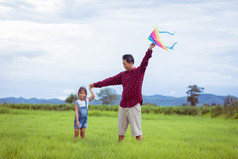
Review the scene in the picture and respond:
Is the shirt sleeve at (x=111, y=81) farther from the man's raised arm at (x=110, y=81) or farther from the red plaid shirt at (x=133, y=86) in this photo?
the red plaid shirt at (x=133, y=86)

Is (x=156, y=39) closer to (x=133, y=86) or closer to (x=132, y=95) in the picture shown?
(x=133, y=86)

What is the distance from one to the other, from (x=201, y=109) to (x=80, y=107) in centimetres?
1405

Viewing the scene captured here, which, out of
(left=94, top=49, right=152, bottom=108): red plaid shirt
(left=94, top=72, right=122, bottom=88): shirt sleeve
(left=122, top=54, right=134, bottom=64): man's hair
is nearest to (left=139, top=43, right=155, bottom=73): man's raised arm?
(left=94, top=49, right=152, bottom=108): red plaid shirt

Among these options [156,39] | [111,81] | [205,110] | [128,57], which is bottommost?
[205,110]

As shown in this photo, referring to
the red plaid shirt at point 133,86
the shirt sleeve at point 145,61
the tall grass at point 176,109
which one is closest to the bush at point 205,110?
the tall grass at point 176,109

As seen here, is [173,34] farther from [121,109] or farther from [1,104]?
[1,104]

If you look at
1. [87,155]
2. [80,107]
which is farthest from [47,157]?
[80,107]

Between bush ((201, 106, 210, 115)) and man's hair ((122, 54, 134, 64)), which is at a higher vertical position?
man's hair ((122, 54, 134, 64))

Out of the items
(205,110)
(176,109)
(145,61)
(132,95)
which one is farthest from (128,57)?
(176,109)

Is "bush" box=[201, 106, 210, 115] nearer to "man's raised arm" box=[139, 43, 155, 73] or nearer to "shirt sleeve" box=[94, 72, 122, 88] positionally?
"shirt sleeve" box=[94, 72, 122, 88]

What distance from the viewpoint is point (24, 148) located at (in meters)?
4.48

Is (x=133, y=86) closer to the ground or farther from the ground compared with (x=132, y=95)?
farther from the ground

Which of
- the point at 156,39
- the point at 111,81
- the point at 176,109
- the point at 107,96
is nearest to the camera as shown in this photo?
the point at 156,39

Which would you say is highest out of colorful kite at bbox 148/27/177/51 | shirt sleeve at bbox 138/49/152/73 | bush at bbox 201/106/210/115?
colorful kite at bbox 148/27/177/51
